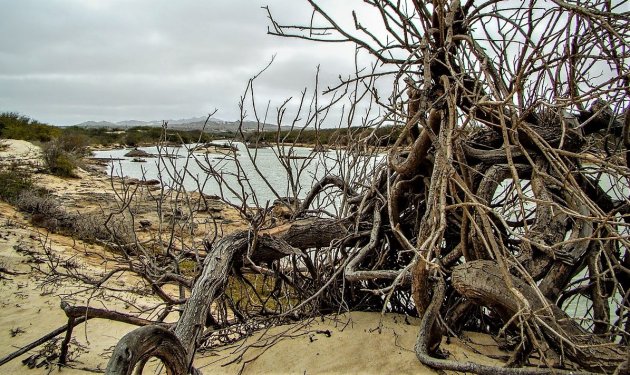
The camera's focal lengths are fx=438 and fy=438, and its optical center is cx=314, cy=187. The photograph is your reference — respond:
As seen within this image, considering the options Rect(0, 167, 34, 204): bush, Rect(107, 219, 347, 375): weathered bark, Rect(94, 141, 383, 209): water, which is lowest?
Rect(0, 167, 34, 204): bush

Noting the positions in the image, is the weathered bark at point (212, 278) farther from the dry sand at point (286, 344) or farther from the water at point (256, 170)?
the dry sand at point (286, 344)

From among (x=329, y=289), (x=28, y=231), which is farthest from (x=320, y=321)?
(x=28, y=231)

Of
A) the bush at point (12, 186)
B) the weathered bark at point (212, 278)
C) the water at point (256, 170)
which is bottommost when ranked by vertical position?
the bush at point (12, 186)

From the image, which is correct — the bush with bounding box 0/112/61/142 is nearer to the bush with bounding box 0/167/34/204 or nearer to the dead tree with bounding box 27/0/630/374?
the bush with bounding box 0/167/34/204

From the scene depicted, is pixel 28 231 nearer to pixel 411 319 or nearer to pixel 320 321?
pixel 320 321

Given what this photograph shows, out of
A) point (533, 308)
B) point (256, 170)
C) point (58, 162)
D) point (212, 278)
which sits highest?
point (256, 170)

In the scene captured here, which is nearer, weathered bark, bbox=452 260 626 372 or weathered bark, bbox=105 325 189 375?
weathered bark, bbox=105 325 189 375

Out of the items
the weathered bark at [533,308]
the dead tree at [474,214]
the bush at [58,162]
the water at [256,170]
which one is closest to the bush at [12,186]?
the water at [256,170]

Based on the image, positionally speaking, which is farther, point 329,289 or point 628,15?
point 329,289

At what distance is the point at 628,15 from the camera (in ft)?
6.59

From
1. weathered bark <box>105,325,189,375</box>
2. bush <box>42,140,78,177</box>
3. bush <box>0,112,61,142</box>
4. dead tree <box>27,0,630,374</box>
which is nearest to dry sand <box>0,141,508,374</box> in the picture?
dead tree <box>27,0,630,374</box>

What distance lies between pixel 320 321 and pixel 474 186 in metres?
1.65

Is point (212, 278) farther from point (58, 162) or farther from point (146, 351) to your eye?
point (58, 162)

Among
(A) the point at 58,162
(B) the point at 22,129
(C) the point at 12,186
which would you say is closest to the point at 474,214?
(C) the point at 12,186
